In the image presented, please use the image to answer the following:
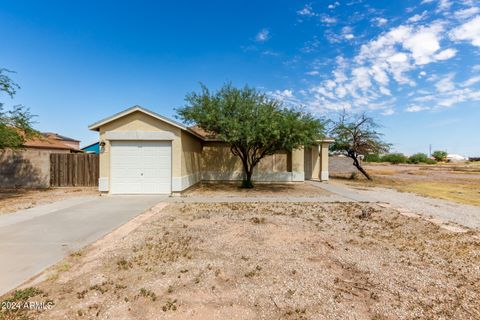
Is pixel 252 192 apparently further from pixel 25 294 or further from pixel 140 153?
pixel 25 294

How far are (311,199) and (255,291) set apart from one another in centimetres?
791

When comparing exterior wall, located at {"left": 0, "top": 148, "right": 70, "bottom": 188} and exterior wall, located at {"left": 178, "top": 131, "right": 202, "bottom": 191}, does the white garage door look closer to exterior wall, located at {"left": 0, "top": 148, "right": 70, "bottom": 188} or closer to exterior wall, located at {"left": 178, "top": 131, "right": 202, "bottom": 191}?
exterior wall, located at {"left": 178, "top": 131, "right": 202, "bottom": 191}

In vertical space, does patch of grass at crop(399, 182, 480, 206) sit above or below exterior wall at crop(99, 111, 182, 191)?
below

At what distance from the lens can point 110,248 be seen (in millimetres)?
4996

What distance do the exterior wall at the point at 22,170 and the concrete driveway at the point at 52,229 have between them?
5775 mm

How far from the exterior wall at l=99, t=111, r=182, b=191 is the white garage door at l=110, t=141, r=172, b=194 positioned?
240mm

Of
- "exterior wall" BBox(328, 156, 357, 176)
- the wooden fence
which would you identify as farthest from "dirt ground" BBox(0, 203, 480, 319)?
"exterior wall" BBox(328, 156, 357, 176)

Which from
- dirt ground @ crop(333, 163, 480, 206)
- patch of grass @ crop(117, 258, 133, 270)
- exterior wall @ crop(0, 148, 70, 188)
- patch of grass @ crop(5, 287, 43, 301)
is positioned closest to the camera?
patch of grass @ crop(5, 287, 43, 301)

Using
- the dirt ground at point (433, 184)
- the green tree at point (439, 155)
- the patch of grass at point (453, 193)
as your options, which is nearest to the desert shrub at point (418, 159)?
the green tree at point (439, 155)

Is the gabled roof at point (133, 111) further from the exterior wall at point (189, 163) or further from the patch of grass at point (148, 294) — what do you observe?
the patch of grass at point (148, 294)

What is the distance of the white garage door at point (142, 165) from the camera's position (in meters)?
11.4

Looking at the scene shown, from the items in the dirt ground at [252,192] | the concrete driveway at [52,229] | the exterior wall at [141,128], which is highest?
the exterior wall at [141,128]

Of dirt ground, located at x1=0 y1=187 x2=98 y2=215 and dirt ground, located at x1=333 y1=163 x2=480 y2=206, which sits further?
dirt ground, located at x1=333 y1=163 x2=480 y2=206

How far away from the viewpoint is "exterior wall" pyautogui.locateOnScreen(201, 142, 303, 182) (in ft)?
54.2
